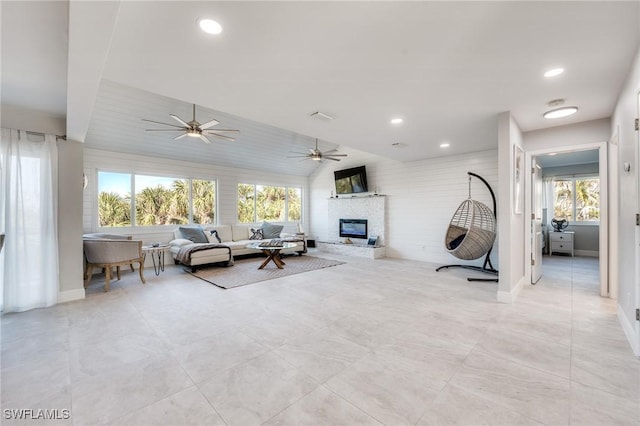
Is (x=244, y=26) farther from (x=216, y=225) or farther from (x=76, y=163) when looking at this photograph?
(x=216, y=225)

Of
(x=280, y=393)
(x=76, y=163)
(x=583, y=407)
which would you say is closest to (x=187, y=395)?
(x=280, y=393)

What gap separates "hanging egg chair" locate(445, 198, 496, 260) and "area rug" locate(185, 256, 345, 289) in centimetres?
251

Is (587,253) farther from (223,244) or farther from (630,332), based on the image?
(223,244)

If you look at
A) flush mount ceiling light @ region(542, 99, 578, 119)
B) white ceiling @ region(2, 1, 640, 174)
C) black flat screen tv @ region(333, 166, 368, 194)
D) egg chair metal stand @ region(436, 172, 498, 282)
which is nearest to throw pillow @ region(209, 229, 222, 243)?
white ceiling @ region(2, 1, 640, 174)

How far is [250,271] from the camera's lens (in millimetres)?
5480

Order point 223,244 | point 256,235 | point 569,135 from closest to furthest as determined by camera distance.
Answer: point 569,135
point 223,244
point 256,235

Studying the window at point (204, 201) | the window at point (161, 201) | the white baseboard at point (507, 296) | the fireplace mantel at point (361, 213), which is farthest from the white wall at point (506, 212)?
the window at point (161, 201)

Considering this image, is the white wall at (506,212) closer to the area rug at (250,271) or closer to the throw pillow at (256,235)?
the area rug at (250,271)

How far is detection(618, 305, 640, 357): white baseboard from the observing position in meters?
2.26

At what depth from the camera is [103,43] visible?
1.71 meters

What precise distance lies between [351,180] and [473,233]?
393cm

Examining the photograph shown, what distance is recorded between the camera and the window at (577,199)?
7.24m

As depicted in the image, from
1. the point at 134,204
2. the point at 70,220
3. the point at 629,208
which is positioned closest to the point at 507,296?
the point at 629,208

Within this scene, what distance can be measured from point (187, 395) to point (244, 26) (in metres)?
2.56
